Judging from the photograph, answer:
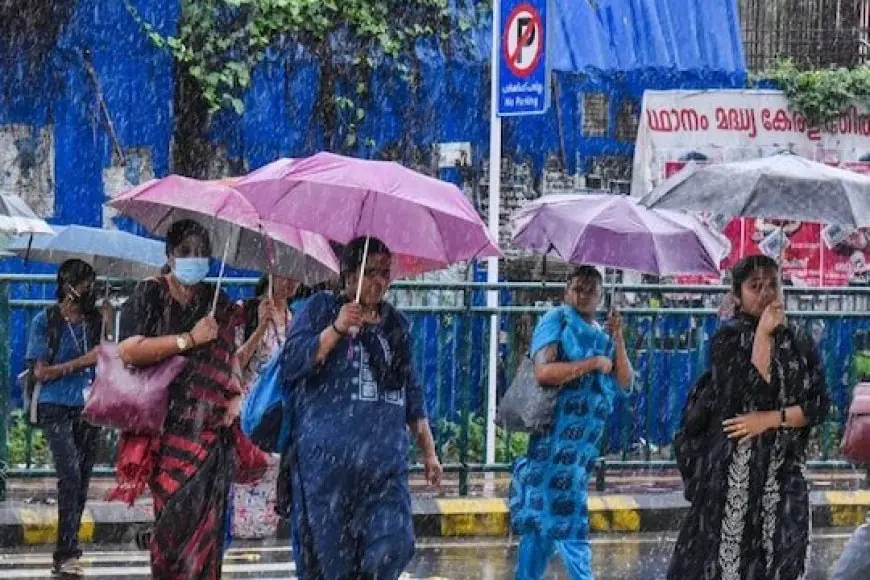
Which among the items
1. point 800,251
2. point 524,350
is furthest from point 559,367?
point 800,251

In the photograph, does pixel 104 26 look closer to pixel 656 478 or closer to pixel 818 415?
pixel 656 478

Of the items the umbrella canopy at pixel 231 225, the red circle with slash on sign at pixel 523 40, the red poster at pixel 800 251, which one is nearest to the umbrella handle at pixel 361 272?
the umbrella canopy at pixel 231 225

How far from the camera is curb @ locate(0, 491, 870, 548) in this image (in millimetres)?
11344

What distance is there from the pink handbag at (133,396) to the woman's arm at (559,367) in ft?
6.16

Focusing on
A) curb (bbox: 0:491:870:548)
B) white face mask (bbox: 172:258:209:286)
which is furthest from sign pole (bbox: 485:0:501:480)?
white face mask (bbox: 172:258:209:286)

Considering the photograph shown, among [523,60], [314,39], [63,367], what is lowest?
[63,367]

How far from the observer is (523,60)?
13.6 metres

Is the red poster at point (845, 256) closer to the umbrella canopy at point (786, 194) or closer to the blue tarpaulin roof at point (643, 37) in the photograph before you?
the blue tarpaulin roof at point (643, 37)

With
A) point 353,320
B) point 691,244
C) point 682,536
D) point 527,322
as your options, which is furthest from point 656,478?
point 353,320

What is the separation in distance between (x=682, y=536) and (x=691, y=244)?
70.9 inches

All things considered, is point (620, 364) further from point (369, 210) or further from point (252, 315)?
point (369, 210)

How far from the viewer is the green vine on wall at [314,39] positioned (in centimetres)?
1563

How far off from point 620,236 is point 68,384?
301cm

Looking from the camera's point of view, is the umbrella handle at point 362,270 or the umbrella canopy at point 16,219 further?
the umbrella canopy at point 16,219
